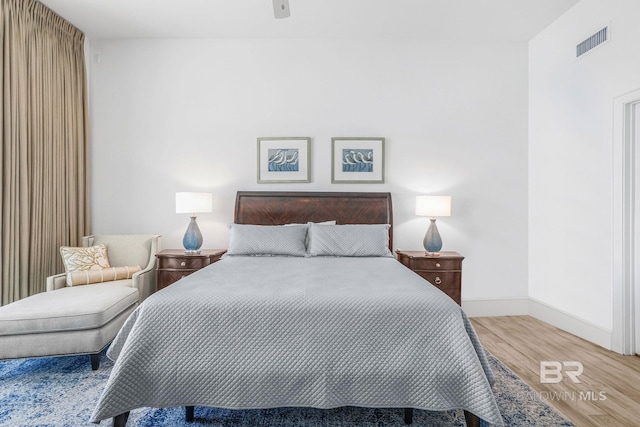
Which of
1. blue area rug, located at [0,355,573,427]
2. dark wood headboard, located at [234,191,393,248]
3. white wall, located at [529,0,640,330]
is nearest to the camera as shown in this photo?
blue area rug, located at [0,355,573,427]

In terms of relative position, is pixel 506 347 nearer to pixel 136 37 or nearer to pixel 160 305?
pixel 160 305

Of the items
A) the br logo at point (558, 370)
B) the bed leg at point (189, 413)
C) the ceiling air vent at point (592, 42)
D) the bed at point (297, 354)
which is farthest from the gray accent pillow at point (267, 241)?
the ceiling air vent at point (592, 42)

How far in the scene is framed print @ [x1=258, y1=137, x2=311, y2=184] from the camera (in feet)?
12.8

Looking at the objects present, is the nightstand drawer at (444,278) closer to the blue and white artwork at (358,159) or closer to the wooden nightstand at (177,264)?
the blue and white artwork at (358,159)

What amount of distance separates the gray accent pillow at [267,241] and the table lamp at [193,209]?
48 cm

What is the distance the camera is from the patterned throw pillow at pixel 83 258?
123 inches

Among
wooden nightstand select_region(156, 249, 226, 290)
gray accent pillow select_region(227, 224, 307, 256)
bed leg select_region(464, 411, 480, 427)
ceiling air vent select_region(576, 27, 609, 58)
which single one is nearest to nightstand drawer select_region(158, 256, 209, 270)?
wooden nightstand select_region(156, 249, 226, 290)

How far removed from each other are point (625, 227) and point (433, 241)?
1.57m

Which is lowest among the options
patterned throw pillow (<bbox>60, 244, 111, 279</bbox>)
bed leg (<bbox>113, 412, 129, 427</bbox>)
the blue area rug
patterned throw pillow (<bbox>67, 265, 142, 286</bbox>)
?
the blue area rug

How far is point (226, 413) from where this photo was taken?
76.3 inches

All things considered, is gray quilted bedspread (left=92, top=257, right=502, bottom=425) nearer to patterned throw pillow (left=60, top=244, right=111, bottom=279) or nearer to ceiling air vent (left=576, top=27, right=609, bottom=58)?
patterned throw pillow (left=60, top=244, right=111, bottom=279)

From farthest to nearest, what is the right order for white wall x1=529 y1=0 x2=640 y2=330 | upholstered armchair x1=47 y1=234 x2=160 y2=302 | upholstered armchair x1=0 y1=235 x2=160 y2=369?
upholstered armchair x1=47 y1=234 x2=160 y2=302 → white wall x1=529 y1=0 x2=640 y2=330 → upholstered armchair x1=0 y1=235 x2=160 y2=369

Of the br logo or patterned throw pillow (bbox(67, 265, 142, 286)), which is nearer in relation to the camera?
the br logo

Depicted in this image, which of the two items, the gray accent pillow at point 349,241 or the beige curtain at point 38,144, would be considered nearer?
the beige curtain at point 38,144
